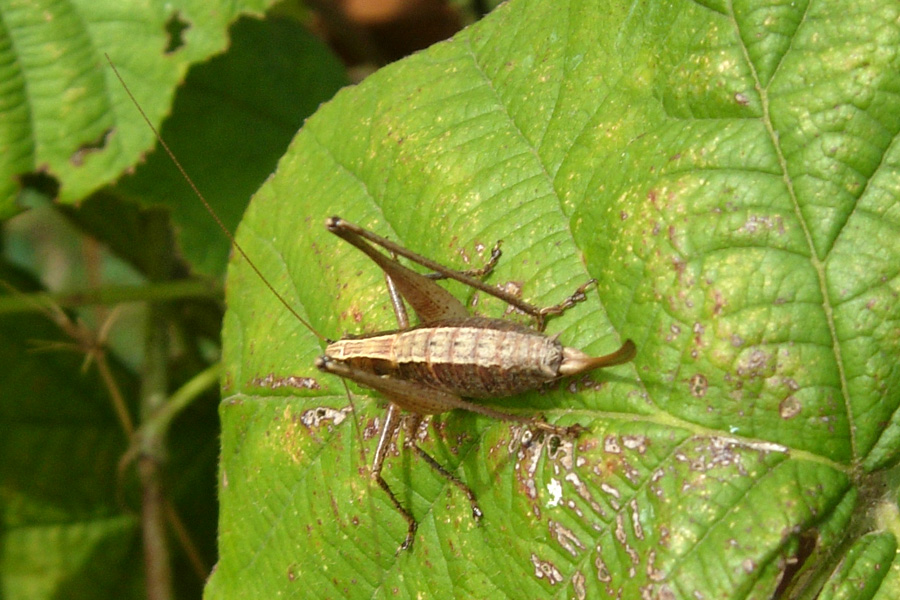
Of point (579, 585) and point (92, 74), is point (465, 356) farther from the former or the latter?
point (92, 74)

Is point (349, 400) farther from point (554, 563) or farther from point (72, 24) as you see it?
point (72, 24)

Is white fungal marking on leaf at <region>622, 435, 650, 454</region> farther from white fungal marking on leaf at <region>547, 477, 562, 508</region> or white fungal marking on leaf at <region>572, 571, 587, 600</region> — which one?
white fungal marking on leaf at <region>572, 571, 587, 600</region>

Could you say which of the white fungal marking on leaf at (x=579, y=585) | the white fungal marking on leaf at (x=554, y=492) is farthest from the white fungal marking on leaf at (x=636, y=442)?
the white fungal marking on leaf at (x=579, y=585)

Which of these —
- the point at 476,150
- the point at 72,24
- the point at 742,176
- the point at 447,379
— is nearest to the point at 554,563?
the point at 447,379

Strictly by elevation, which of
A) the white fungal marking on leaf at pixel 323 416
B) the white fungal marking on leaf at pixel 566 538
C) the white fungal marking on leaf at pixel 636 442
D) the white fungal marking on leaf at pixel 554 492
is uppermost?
the white fungal marking on leaf at pixel 323 416

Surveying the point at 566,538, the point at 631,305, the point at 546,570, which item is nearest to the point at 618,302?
the point at 631,305

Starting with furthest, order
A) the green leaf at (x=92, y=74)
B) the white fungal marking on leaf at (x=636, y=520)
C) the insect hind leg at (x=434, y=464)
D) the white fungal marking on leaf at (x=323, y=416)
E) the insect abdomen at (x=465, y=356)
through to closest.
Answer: the green leaf at (x=92, y=74) → the white fungal marking on leaf at (x=323, y=416) → the insect hind leg at (x=434, y=464) → the insect abdomen at (x=465, y=356) → the white fungal marking on leaf at (x=636, y=520)

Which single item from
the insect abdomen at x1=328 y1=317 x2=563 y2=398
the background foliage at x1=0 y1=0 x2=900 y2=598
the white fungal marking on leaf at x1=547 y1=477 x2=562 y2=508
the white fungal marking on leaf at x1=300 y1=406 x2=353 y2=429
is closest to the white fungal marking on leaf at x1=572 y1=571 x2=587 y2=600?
the background foliage at x1=0 y1=0 x2=900 y2=598

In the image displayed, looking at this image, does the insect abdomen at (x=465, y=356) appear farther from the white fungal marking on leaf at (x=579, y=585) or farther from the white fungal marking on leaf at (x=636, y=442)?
the white fungal marking on leaf at (x=579, y=585)
